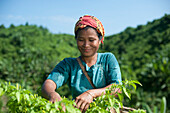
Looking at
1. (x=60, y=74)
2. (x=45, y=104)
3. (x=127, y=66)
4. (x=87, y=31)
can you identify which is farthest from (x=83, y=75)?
(x=127, y=66)

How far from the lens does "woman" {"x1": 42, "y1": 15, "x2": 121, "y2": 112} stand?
1825 mm

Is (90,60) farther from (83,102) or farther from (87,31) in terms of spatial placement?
(83,102)

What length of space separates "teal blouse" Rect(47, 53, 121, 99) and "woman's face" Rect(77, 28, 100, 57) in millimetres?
164

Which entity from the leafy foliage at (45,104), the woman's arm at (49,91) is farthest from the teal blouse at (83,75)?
the leafy foliage at (45,104)

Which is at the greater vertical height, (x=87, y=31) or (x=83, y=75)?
(x=87, y=31)

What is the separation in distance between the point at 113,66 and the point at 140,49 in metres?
7.98

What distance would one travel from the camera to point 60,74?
1.88m

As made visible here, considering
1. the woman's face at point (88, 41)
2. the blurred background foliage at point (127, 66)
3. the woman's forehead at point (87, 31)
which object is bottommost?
the blurred background foliage at point (127, 66)

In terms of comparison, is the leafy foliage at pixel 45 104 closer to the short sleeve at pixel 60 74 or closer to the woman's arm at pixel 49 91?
→ the woman's arm at pixel 49 91

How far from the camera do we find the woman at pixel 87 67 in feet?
5.99

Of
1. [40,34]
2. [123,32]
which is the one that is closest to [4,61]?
[40,34]

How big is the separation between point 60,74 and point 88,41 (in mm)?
457

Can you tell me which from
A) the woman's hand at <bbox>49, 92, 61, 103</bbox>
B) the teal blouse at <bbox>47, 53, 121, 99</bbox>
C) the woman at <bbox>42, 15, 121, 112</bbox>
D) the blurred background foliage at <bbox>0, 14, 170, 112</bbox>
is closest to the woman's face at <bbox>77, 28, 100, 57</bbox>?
the woman at <bbox>42, 15, 121, 112</bbox>

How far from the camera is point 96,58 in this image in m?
2.05
